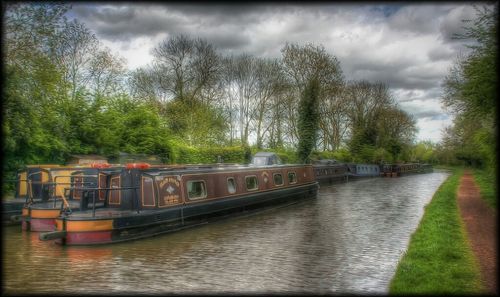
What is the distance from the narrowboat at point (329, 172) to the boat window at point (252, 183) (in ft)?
43.9

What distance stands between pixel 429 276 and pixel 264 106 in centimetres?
2896

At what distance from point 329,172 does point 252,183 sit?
16.6 metres

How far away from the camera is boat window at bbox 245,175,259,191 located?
49.5 ft

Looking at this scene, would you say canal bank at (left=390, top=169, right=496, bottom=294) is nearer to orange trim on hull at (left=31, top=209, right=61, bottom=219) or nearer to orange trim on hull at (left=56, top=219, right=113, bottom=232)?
orange trim on hull at (left=56, top=219, right=113, bottom=232)

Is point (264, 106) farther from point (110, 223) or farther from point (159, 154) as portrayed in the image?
point (110, 223)

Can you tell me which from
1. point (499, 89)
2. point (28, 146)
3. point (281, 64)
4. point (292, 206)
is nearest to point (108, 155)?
point (28, 146)

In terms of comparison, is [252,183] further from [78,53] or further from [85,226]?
[78,53]

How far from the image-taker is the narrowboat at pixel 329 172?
29.1 metres

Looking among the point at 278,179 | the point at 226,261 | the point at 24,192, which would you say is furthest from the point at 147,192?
the point at 278,179

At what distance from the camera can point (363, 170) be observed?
39.7 m

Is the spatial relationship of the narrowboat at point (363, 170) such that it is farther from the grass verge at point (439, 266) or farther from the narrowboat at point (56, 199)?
the narrowboat at point (56, 199)

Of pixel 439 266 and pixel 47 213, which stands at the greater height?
pixel 47 213

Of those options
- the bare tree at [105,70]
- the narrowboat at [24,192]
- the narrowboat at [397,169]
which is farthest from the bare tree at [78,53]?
the narrowboat at [397,169]

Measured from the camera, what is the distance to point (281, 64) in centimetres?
3494
